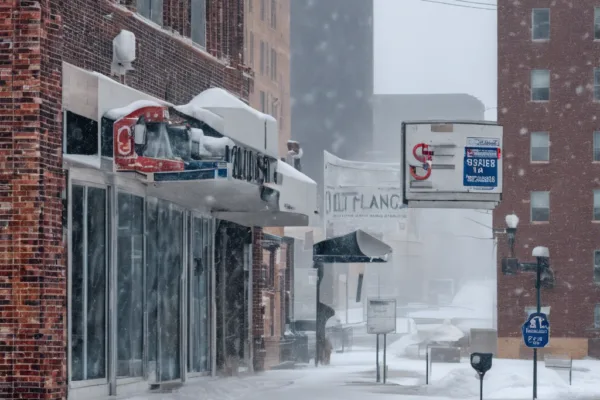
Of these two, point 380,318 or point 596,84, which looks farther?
point 596,84

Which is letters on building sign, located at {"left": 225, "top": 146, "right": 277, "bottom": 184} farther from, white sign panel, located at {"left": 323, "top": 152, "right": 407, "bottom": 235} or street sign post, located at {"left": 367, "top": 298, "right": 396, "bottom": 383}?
white sign panel, located at {"left": 323, "top": 152, "right": 407, "bottom": 235}

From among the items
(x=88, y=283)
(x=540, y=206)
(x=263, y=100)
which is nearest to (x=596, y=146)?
(x=540, y=206)

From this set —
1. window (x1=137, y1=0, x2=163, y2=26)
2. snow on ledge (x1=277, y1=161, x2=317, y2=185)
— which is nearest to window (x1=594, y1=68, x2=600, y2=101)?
snow on ledge (x1=277, y1=161, x2=317, y2=185)

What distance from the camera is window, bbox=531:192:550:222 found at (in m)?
63.8

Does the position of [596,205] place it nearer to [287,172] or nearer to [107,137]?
[287,172]

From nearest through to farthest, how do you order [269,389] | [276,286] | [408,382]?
[269,389], [408,382], [276,286]

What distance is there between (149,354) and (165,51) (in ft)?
16.6

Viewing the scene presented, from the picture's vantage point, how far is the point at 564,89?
6372 centimetres

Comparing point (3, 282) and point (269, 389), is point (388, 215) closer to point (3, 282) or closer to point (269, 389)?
point (269, 389)

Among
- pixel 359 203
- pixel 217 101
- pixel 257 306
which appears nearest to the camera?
pixel 217 101

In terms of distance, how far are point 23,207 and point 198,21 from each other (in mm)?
9336

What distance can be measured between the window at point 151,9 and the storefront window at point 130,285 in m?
3.12

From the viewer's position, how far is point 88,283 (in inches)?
716

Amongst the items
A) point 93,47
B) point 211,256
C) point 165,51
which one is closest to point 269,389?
point 211,256
